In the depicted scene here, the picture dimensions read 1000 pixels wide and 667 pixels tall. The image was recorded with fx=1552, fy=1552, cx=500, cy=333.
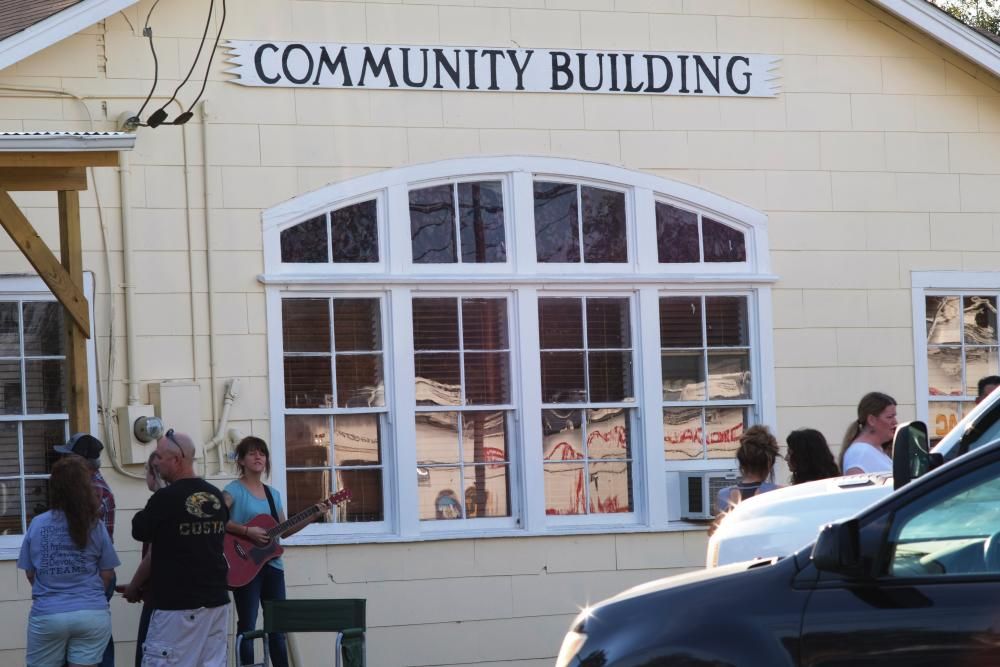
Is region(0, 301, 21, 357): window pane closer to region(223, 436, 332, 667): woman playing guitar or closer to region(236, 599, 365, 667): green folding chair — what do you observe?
region(223, 436, 332, 667): woman playing guitar

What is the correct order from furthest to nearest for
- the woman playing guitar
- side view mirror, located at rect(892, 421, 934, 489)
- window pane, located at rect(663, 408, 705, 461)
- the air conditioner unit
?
window pane, located at rect(663, 408, 705, 461)
the air conditioner unit
the woman playing guitar
side view mirror, located at rect(892, 421, 934, 489)

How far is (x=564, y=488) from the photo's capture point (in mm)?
11273

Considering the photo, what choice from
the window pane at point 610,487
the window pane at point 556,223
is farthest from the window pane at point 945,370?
the window pane at point 556,223

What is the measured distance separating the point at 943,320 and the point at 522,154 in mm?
3572

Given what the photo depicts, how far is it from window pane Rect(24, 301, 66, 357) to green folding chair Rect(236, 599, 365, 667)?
2882 millimetres

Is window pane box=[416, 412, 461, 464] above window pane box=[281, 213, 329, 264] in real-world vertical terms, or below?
below

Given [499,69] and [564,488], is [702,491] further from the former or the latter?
[499,69]

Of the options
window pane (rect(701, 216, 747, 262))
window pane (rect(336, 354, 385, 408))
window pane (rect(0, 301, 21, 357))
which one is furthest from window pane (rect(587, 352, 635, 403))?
window pane (rect(0, 301, 21, 357))

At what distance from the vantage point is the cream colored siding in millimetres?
10422

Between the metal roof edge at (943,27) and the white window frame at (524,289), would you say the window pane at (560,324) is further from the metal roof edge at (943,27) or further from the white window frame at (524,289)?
the metal roof edge at (943,27)

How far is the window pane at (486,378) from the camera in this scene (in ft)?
36.5

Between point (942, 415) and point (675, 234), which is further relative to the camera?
point (942, 415)

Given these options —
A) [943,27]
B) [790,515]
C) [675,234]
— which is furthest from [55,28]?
[943,27]

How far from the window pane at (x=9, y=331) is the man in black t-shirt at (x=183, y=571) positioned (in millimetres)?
2795
